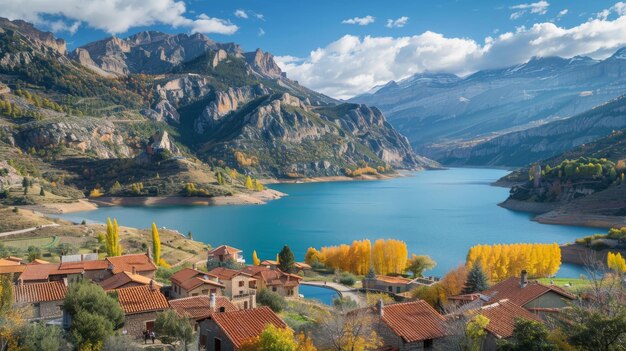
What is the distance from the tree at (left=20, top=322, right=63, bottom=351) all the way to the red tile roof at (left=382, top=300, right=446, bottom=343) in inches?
504

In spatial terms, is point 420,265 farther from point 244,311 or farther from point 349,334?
point 349,334

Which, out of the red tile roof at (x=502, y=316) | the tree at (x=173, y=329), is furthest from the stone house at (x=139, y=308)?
the red tile roof at (x=502, y=316)

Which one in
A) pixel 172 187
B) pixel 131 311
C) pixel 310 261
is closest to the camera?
pixel 131 311

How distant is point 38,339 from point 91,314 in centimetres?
237

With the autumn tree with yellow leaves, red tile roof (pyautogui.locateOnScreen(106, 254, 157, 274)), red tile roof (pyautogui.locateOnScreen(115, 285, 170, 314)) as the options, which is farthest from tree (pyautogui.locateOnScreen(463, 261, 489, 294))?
red tile roof (pyautogui.locateOnScreen(115, 285, 170, 314))

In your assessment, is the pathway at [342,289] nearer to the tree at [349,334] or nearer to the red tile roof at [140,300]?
the red tile roof at [140,300]

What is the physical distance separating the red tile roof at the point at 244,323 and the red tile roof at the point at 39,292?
37.6 feet

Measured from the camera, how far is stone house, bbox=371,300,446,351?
2114cm

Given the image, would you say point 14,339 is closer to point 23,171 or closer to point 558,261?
point 558,261

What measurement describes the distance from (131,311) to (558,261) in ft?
193

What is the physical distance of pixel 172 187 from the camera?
6658 inches

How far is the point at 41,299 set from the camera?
27.6 m

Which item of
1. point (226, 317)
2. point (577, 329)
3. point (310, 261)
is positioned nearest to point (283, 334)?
point (226, 317)

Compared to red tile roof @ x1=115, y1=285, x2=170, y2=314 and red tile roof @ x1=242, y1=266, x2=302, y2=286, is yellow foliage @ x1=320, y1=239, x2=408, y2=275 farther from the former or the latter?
red tile roof @ x1=115, y1=285, x2=170, y2=314
